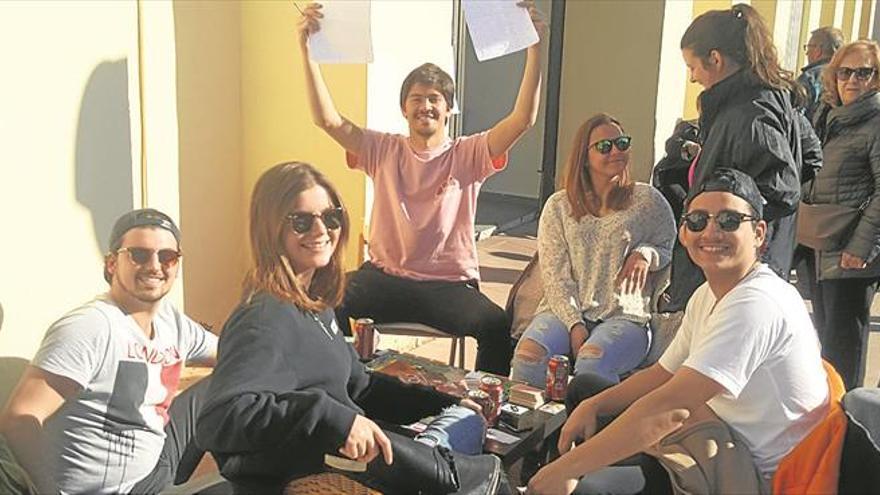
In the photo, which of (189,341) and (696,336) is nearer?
(696,336)

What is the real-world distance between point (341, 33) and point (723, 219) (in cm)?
171

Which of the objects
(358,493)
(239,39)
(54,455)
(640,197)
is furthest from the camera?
(239,39)

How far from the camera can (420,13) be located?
4844mm

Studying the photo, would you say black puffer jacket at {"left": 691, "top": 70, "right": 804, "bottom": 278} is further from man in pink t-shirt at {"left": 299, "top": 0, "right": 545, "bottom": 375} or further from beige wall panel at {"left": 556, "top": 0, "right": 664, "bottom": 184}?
beige wall panel at {"left": 556, "top": 0, "right": 664, "bottom": 184}

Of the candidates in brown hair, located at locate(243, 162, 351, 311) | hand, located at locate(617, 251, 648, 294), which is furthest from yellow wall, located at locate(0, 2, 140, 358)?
hand, located at locate(617, 251, 648, 294)

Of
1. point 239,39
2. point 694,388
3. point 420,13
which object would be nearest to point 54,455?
point 694,388

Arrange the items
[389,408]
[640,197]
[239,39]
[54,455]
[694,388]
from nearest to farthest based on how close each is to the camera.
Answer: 1. [694,388]
2. [54,455]
3. [389,408]
4. [640,197]
5. [239,39]

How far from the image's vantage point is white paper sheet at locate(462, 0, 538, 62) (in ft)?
10.9

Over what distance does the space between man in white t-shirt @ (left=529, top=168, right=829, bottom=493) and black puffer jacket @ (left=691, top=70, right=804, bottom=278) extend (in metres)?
0.80

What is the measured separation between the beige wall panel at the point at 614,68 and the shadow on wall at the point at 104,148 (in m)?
4.80

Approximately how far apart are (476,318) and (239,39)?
199 cm

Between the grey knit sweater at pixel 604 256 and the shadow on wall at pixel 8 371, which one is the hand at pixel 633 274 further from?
the shadow on wall at pixel 8 371

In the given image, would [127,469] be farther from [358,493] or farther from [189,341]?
[358,493]

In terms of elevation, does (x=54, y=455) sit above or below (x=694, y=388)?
below
